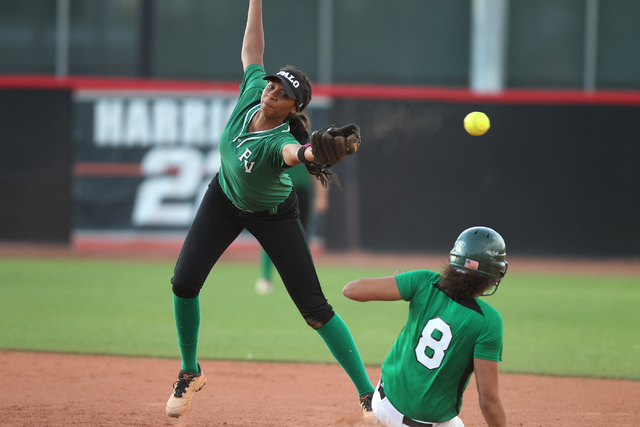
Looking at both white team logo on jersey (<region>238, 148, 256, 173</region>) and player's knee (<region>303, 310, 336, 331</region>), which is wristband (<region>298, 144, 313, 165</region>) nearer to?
white team logo on jersey (<region>238, 148, 256, 173</region>)

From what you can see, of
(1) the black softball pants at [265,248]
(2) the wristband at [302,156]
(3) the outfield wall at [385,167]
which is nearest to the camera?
(2) the wristband at [302,156]

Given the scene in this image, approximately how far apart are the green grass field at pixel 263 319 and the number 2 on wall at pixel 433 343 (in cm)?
270

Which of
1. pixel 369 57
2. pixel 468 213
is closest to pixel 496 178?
pixel 468 213

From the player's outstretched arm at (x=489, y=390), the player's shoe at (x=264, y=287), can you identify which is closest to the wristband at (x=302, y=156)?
the player's outstretched arm at (x=489, y=390)

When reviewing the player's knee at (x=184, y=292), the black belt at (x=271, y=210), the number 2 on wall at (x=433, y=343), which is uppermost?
the black belt at (x=271, y=210)

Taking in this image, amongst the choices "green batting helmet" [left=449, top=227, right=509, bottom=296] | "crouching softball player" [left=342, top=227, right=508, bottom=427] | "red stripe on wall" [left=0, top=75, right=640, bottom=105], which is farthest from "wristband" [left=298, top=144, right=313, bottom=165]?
"red stripe on wall" [left=0, top=75, right=640, bottom=105]

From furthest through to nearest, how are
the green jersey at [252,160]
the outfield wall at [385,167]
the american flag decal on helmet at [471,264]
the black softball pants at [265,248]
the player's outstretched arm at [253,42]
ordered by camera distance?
the outfield wall at [385,167]
the player's outstretched arm at [253,42]
the black softball pants at [265,248]
the green jersey at [252,160]
the american flag decal on helmet at [471,264]

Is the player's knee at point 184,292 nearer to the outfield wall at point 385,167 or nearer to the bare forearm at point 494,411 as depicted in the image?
the bare forearm at point 494,411

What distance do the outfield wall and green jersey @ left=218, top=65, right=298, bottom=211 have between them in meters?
8.55

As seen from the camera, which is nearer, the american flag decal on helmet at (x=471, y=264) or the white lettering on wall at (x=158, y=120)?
the american flag decal on helmet at (x=471, y=264)

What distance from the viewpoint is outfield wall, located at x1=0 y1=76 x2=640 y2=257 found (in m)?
12.3

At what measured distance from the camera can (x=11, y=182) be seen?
1245cm

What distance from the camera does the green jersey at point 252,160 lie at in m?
3.46

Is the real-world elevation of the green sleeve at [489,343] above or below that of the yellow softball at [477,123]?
below
